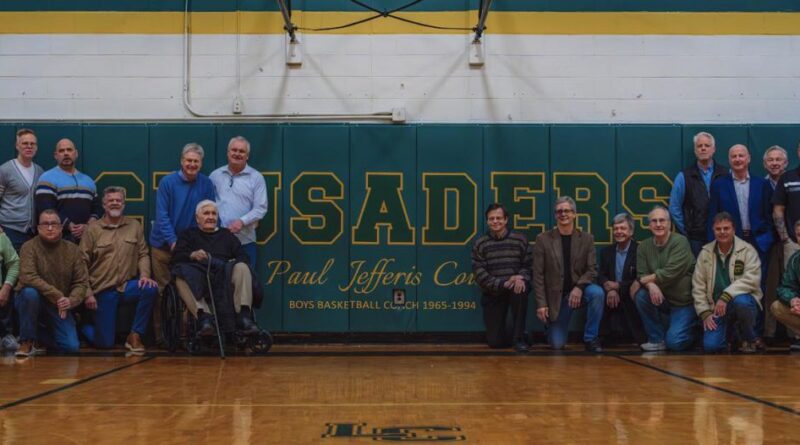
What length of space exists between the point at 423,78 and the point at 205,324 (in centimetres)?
291

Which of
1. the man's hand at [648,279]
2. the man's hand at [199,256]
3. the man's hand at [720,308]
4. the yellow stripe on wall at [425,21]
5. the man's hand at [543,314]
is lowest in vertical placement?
the man's hand at [543,314]

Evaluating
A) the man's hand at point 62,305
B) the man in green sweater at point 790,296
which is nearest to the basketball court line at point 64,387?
the man's hand at point 62,305

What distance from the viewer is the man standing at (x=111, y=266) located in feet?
21.3

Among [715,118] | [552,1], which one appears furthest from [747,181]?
[552,1]

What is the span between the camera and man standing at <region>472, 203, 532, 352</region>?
6652 millimetres

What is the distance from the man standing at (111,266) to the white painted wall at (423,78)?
116cm

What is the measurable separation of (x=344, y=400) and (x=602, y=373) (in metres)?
1.68

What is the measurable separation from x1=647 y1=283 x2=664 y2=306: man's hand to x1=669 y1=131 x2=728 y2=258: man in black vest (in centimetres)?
63

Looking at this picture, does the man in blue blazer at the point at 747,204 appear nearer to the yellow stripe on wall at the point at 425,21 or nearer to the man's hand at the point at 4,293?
the yellow stripe on wall at the point at 425,21

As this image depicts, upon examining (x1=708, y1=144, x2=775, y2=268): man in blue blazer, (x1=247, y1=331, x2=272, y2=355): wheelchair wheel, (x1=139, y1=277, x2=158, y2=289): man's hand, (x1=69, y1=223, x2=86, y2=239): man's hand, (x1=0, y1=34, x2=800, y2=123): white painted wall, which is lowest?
(x1=247, y1=331, x2=272, y2=355): wheelchair wheel

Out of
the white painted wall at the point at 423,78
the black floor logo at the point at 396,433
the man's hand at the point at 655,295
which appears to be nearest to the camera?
the black floor logo at the point at 396,433

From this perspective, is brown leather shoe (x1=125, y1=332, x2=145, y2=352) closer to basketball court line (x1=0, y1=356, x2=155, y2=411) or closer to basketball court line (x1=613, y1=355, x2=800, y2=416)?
basketball court line (x1=0, y1=356, x2=155, y2=411)

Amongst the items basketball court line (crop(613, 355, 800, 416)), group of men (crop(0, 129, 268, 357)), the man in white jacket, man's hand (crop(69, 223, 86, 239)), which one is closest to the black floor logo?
Result: basketball court line (crop(613, 355, 800, 416))

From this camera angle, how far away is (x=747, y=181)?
21.9 ft
